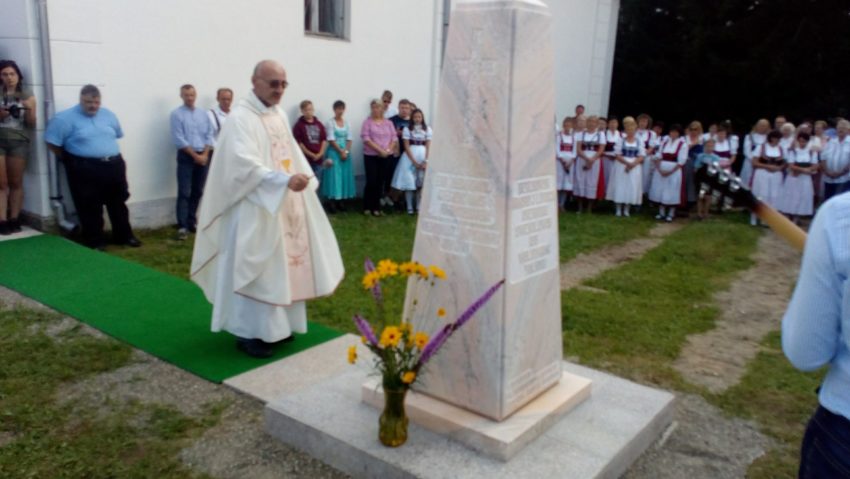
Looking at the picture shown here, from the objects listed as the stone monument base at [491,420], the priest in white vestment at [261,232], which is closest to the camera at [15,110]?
the priest in white vestment at [261,232]

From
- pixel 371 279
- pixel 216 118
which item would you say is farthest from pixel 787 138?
pixel 371 279

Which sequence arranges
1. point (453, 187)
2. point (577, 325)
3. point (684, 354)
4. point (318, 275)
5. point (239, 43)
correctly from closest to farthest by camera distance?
point (453, 187) → point (318, 275) → point (684, 354) → point (577, 325) → point (239, 43)

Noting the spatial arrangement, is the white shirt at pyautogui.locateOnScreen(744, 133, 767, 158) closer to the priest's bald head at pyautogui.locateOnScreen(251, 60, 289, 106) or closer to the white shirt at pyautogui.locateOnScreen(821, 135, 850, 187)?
the white shirt at pyautogui.locateOnScreen(821, 135, 850, 187)

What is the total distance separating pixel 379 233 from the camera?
10.0 meters

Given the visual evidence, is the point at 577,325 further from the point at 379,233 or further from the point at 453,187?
the point at 379,233

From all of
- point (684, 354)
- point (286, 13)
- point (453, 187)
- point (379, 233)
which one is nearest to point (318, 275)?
point (453, 187)

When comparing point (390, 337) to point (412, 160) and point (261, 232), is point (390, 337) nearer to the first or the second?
point (261, 232)

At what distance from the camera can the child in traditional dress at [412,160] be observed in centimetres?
1182

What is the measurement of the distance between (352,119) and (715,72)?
39.5 feet

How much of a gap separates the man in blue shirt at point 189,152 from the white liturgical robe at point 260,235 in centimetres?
408

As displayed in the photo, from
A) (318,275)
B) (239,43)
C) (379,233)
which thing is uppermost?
(239,43)

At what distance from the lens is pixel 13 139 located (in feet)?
26.4

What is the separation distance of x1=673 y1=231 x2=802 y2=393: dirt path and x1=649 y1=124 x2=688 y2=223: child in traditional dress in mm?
2673

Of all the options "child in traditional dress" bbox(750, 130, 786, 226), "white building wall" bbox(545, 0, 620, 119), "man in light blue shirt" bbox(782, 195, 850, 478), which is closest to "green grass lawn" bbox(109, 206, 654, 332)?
"child in traditional dress" bbox(750, 130, 786, 226)
